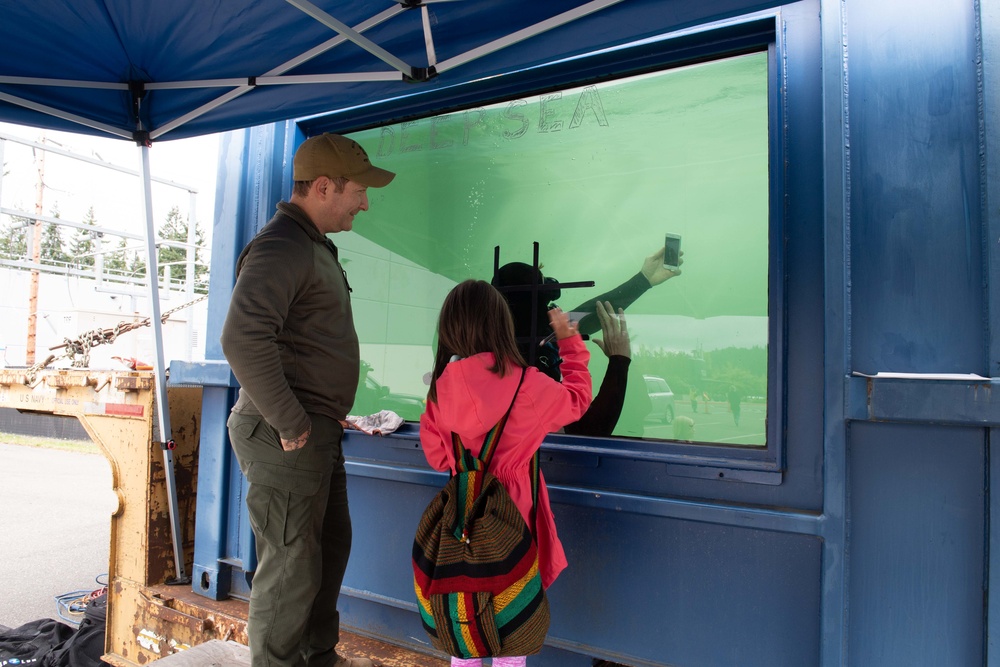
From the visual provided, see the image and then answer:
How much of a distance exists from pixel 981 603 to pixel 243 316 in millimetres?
2320

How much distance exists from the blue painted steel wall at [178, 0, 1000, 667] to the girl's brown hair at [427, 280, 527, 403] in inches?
27.7

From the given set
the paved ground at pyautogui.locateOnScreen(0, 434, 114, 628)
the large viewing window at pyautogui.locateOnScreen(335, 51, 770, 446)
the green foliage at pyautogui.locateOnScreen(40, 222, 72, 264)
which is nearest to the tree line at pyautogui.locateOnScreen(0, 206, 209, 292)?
the green foliage at pyautogui.locateOnScreen(40, 222, 72, 264)

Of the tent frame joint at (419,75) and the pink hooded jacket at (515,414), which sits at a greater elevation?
the tent frame joint at (419,75)

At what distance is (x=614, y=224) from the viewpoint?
9.25 ft

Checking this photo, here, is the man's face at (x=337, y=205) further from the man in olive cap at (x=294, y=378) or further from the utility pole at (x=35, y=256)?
the utility pole at (x=35, y=256)

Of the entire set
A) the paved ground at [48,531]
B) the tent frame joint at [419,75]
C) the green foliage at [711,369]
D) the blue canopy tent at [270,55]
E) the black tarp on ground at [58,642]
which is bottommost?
the paved ground at [48,531]

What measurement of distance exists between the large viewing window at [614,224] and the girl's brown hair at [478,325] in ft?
2.50

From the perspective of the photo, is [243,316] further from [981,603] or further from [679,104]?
[981,603]

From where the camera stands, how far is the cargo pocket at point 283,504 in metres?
2.11

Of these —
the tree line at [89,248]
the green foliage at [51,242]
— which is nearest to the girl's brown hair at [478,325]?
the tree line at [89,248]

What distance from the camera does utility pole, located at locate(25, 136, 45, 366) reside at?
44.9 ft

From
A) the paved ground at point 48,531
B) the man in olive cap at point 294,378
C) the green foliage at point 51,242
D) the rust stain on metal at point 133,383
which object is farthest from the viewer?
the green foliage at point 51,242

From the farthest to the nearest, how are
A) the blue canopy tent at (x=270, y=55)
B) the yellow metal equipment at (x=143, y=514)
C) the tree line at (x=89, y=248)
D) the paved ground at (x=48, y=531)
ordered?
the tree line at (x=89, y=248), the paved ground at (x=48, y=531), the yellow metal equipment at (x=143, y=514), the blue canopy tent at (x=270, y=55)

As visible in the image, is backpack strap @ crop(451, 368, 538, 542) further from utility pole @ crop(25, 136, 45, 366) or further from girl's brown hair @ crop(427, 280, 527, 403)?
utility pole @ crop(25, 136, 45, 366)
